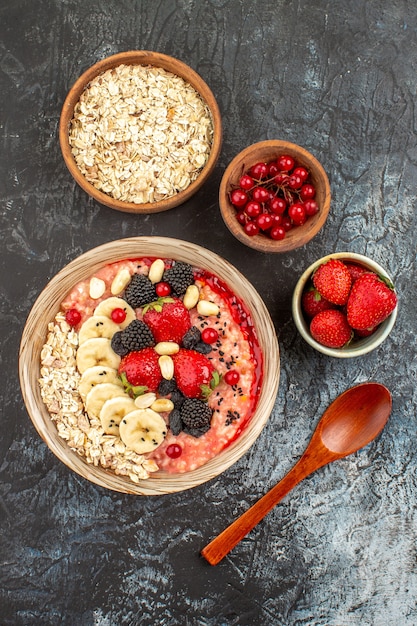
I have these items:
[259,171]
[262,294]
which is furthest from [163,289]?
[259,171]

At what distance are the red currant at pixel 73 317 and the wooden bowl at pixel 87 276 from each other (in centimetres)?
6

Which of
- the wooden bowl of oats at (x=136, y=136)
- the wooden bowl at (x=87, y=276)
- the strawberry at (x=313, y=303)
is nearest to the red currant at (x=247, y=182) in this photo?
the wooden bowl of oats at (x=136, y=136)

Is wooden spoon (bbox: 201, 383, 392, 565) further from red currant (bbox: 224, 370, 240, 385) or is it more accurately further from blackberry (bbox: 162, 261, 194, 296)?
blackberry (bbox: 162, 261, 194, 296)

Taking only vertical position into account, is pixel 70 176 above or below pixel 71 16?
below

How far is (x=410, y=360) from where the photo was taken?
2158mm

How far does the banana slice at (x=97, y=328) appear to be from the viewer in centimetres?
196

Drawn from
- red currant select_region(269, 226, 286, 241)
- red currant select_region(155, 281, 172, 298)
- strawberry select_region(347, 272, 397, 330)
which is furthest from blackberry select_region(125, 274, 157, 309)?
strawberry select_region(347, 272, 397, 330)

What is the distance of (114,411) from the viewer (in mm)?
1935

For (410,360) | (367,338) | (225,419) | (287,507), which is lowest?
(287,507)

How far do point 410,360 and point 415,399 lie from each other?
0.47 ft

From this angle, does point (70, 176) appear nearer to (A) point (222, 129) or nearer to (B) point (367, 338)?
(A) point (222, 129)

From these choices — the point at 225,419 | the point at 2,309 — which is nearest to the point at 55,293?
the point at 2,309

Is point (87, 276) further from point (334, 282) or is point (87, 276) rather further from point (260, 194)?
point (334, 282)

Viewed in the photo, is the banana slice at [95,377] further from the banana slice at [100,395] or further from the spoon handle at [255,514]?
the spoon handle at [255,514]
